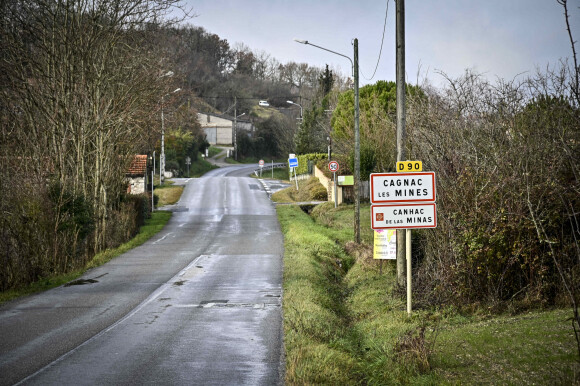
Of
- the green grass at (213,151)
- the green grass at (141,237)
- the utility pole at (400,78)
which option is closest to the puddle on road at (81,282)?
the green grass at (141,237)

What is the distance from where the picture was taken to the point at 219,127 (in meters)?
118

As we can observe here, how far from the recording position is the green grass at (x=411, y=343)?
777 centimetres

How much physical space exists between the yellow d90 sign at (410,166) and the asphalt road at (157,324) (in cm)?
355

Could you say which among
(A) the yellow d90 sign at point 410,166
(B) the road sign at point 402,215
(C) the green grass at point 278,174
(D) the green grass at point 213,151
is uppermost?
(D) the green grass at point 213,151

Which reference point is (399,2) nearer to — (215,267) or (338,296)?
(338,296)

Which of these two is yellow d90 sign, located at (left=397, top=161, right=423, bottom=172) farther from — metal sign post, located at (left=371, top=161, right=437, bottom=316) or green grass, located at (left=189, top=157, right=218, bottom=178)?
green grass, located at (left=189, top=157, right=218, bottom=178)

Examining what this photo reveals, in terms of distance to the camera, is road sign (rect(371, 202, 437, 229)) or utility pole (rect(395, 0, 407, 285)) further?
utility pole (rect(395, 0, 407, 285))

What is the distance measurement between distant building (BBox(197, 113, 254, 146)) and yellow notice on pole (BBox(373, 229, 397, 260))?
334 feet

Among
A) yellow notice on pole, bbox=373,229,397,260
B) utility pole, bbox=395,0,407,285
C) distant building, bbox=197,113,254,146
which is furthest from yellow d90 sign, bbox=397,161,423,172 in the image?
distant building, bbox=197,113,254,146

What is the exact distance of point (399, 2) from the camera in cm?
1355

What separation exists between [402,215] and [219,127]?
10844 cm

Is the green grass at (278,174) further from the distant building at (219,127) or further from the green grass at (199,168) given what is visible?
the distant building at (219,127)

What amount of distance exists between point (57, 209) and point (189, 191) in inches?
1471

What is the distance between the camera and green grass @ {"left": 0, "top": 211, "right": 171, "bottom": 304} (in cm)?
1697
